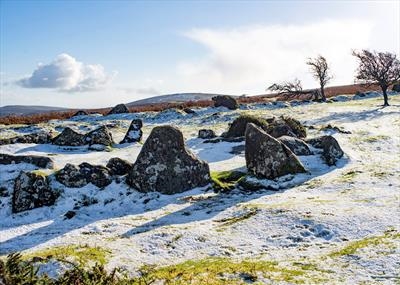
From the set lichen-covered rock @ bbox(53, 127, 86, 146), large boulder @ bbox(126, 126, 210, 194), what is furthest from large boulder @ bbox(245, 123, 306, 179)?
lichen-covered rock @ bbox(53, 127, 86, 146)

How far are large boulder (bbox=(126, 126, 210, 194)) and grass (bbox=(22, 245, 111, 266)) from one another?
21.1 feet

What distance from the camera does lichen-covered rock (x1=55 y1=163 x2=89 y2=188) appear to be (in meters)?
21.0

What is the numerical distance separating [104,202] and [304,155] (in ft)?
39.7

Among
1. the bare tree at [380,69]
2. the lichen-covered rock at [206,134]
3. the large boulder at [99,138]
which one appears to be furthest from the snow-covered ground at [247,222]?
the bare tree at [380,69]

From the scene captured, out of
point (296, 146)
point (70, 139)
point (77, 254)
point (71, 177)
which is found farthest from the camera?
point (70, 139)

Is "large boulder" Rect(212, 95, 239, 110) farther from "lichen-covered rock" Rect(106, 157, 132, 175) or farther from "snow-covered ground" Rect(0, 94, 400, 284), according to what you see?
"lichen-covered rock" Rect(106, 157, 132, 175)

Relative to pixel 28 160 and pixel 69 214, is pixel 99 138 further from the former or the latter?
pixel 69 214

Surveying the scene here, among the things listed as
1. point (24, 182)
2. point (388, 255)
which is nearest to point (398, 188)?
point (388, 255)

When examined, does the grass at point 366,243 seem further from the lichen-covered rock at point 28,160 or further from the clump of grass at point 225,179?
the lichen-covered rock at point 28,160

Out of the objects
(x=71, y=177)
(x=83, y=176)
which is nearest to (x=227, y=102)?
(x=83, y=176)

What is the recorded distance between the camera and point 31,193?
64.8 ft

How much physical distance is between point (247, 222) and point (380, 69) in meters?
42.7

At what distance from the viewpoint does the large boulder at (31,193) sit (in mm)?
19453

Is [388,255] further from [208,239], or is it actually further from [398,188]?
[398,188]
